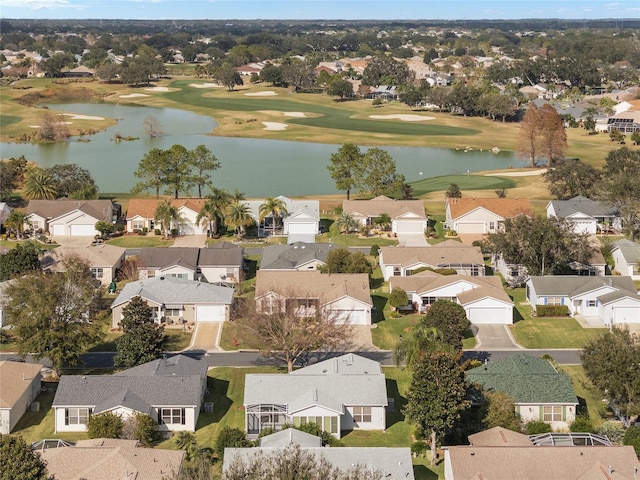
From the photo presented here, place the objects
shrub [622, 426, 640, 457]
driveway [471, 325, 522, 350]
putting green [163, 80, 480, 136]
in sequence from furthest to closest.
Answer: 1. putting green [163, 80, 480, 136]
2. driveway [471, 325, 522, 350]
3. shrub [622, 426, 640, 457]

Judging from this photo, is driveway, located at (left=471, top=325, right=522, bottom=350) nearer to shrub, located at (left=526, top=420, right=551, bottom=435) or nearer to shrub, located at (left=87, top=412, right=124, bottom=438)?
shrub, located at (left=526, top=420, right=551, bottom=435)

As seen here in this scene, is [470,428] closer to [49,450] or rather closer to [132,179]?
[49,450]

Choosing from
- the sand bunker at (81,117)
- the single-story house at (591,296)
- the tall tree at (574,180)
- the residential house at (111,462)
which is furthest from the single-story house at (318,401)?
the sand bunker at (81,117)

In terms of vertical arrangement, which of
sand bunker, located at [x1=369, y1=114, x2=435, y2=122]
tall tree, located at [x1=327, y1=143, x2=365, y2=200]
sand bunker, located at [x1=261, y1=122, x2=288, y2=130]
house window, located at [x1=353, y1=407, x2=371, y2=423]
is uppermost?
tall tree, located at [x1=327, y1=143, x2=365, y2=200]

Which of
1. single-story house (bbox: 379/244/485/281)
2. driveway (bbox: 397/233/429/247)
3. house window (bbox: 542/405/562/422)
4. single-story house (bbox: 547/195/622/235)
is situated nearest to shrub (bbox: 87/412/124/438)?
house window (bbox: 542/405/562/422)

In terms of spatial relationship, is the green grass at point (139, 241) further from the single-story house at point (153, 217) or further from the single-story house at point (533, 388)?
the single-story house at point (533, 388)

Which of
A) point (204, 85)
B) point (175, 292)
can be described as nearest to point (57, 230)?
point (175, 292)

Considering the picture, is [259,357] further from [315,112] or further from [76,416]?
[315,112]
